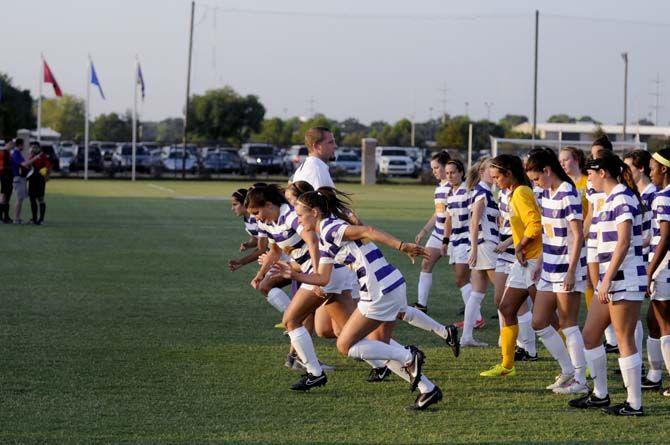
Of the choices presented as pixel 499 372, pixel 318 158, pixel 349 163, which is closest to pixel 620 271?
pixel 499 372

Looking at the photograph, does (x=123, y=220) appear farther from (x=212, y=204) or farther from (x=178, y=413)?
(x=178, y=413)

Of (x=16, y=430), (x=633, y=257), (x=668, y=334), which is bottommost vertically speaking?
(x=16, y=430)

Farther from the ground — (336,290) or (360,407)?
(336,290)

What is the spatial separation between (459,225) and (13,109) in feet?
255

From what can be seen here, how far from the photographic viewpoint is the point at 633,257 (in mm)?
7379

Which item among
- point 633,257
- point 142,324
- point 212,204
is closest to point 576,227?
point 633,257

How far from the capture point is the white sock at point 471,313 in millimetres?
10422

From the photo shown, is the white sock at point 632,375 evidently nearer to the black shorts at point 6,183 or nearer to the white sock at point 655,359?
the white sock at point 655,359

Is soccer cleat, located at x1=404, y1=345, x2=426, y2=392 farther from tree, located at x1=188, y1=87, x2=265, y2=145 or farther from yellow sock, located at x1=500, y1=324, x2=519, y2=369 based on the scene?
tree, located at x1=188, y1=87, x2=265, y2=145

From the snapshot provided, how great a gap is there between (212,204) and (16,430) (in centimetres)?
2636

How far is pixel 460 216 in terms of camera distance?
11555 mm

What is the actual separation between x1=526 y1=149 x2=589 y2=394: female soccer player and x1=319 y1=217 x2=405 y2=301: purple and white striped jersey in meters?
1.25

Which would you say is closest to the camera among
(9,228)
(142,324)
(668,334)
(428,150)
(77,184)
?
(668,334)

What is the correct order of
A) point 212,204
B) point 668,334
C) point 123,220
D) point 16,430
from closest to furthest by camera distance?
point 16,430
point 668,334
point 123,220
point 212,204
